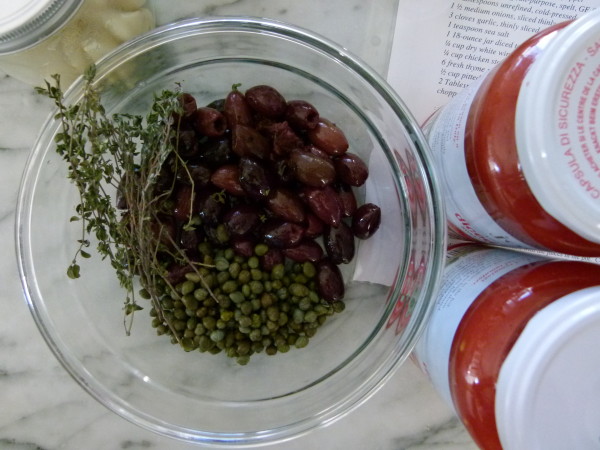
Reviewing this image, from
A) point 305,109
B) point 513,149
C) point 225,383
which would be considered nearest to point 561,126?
point 513,149

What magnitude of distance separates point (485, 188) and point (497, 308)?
0.36 feet

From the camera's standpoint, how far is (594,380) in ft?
1.42

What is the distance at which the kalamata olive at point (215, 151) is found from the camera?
0.65 m

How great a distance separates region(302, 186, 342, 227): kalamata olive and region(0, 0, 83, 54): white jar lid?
33cm

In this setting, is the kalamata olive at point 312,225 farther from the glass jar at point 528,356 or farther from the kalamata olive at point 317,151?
the glass jar at point 528,356

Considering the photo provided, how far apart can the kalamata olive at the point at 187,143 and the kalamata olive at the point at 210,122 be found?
0.05ft

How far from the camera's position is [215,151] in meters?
0.65

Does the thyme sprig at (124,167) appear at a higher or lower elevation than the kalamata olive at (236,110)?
lower

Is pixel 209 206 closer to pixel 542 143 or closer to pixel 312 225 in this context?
pixel 312 225

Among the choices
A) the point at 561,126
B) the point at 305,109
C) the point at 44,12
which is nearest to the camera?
the point at 561,126

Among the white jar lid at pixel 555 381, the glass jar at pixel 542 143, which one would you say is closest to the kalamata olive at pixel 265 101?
the glass jar at pixel 542 143

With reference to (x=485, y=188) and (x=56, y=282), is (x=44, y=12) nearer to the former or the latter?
(x=56, y=282)

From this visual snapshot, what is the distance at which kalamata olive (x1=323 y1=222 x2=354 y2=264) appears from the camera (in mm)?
660

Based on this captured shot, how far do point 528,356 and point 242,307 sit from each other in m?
0.35
